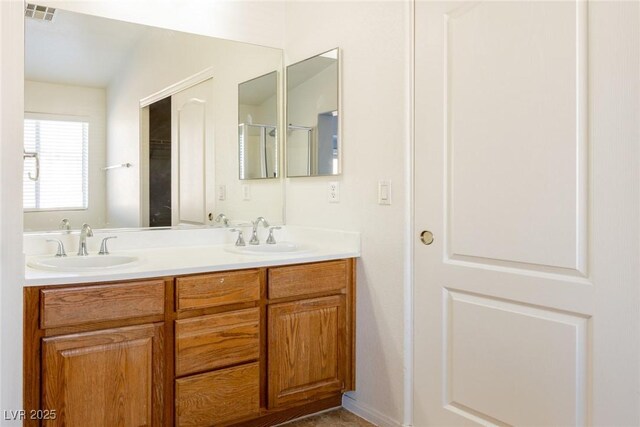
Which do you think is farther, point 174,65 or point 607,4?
point 174,65

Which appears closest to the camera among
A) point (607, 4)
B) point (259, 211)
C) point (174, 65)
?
point (607, 4)

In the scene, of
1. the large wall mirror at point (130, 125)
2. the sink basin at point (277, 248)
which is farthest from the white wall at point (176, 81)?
the sink basin at point (277, 248)

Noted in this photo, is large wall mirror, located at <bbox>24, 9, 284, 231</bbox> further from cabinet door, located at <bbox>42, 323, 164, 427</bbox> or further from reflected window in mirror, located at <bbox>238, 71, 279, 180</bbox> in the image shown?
cabinet door, located at <bbox>42, 323, 164, 427</bbox>

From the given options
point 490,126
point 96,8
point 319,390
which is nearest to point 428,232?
point 490,126

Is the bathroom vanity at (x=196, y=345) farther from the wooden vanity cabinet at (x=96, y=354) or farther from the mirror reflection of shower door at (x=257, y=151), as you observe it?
the mirror reflection of shower door at (x=257, y=151)

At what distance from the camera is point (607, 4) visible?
1.42 metres

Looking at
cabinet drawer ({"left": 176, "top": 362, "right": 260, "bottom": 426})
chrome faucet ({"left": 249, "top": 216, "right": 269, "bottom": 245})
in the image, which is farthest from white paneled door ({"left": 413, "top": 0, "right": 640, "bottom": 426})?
chrome faucet ({"left": 249, "top": 216, "right": 269, "bottom": 245})

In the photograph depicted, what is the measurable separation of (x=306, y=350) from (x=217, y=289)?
21.0 inches

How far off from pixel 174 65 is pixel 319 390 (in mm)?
1744

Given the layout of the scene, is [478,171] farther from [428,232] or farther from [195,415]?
[195,415]

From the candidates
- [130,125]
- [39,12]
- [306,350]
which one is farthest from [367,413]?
[39,12]

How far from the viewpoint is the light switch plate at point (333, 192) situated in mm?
2436

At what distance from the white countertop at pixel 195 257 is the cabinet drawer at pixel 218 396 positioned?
1.39 ft

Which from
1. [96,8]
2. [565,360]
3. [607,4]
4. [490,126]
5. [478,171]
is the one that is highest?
[96,8]
